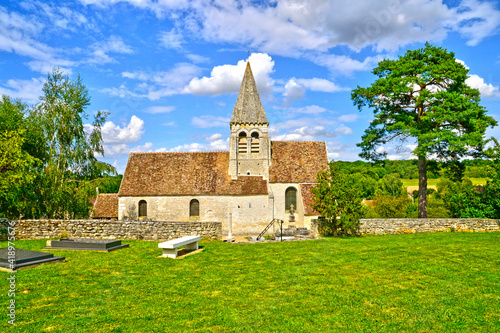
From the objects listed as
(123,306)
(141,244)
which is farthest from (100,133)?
(123,306)

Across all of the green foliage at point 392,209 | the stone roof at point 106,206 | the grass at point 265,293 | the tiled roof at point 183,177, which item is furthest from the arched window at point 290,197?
the stone roof at point 106,206

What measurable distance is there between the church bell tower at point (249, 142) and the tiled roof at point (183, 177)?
90cm

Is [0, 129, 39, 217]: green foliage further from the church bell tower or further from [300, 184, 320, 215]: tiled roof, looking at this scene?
[300, 184, 320, 215]: tiled roof

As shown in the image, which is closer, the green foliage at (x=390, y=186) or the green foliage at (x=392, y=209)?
the green foliage at (x=392, y=209)

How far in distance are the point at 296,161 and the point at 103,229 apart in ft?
61.3

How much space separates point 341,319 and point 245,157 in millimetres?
24329

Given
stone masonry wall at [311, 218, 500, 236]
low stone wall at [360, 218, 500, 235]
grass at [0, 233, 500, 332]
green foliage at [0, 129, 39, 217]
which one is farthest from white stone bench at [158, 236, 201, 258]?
low stone wall at [360, 218, 500, 235]

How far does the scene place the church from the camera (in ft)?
94.3

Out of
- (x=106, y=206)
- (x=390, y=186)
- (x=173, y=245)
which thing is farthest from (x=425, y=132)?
(x=390, y=186)

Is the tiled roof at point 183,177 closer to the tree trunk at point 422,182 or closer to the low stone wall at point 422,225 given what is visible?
the low stone wall at point 422,225

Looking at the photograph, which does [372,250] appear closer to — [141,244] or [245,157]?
[141,244]

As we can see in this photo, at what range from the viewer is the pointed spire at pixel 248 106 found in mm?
30938

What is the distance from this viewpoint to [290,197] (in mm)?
29766

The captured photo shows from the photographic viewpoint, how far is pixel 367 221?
2178 centimetres
